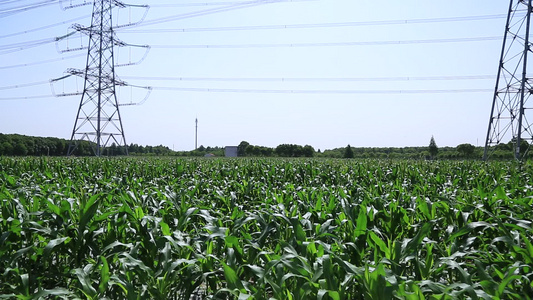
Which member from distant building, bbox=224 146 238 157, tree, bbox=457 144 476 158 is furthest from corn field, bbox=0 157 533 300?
tree, bbox=457 144 476 158

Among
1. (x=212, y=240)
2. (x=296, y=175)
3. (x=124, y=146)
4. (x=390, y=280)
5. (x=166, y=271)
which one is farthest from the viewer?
(x=124, y=146)

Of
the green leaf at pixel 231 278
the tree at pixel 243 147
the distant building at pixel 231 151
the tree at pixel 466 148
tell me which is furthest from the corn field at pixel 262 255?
the tree at pixel 243 147

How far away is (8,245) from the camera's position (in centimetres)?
326

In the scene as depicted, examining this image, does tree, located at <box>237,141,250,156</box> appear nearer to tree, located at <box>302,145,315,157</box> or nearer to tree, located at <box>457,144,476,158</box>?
tree, located at <box>302,145,315,157</box>

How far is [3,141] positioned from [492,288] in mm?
67826

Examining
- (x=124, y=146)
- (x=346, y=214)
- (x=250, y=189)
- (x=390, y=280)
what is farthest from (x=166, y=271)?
(x=124, y=146)

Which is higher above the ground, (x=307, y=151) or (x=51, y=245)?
(x=307, y=151)

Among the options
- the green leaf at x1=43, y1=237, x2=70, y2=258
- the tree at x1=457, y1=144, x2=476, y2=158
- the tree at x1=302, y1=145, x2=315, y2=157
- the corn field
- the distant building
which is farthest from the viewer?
the tree at x1=302, y1=145, x2=315, y2=157

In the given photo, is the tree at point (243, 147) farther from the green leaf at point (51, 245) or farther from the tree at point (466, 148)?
the green leaf at point (51, 245)

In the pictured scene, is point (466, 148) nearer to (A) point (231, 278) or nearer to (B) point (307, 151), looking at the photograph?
(B) point (307, 151)

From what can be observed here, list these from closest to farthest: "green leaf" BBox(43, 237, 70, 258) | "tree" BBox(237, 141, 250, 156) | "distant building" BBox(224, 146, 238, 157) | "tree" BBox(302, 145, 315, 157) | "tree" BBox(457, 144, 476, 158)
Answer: "green leaf" BBox(43, 237, 70, 258), "tree" BBox(457, 144, 476, 158), "distant building" BBox(224, 146, 238, 157), "tree" BBox(302, 145, 315, 157), "tree" BBox(237, 141, 250, 156)

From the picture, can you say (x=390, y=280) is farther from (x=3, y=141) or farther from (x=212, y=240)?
(x=3, y=141)

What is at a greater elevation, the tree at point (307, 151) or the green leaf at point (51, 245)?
the tree at point (307, 151)

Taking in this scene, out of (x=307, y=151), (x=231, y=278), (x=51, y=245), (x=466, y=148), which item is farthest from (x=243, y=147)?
(x=231, y=278)
